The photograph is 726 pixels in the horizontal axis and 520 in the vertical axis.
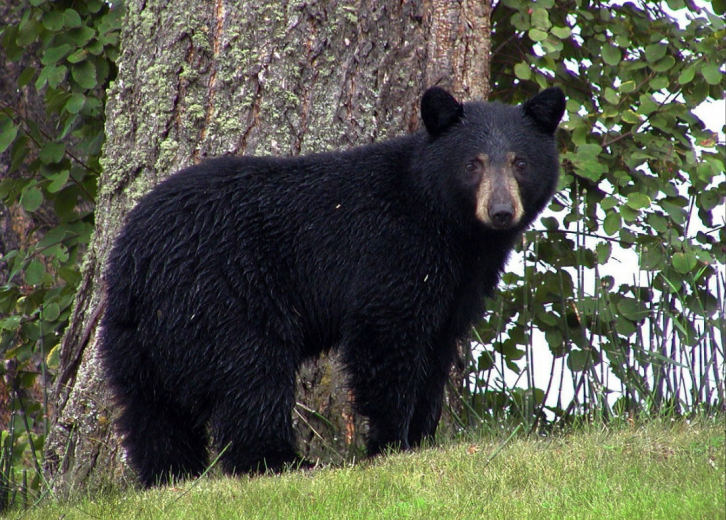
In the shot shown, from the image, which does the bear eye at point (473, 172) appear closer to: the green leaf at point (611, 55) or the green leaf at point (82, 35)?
the green leaf at point (611, 55)

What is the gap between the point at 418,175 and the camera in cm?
451

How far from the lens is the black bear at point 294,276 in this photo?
4301 mm

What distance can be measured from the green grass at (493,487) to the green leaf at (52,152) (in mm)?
2483

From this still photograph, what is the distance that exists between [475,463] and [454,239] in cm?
114

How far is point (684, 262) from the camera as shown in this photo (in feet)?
17.0

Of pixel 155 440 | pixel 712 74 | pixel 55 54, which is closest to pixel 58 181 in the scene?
pixel 55 54

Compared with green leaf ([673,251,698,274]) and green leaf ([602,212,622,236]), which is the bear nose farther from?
green leaf ([673,251,698,274])

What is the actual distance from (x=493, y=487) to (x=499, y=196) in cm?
137

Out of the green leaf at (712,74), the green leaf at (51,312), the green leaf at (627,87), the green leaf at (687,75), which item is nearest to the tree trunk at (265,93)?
the green leaf at (51,312)

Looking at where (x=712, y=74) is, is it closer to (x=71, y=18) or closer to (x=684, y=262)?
(x=684, y=262)

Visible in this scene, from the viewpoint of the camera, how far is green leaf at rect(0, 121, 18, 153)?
18.8 feet

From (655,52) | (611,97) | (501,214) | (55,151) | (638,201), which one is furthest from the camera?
(55,151)

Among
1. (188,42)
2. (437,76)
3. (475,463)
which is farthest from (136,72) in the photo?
(475,463)

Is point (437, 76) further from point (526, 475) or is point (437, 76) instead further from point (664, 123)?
point (526, 475)
